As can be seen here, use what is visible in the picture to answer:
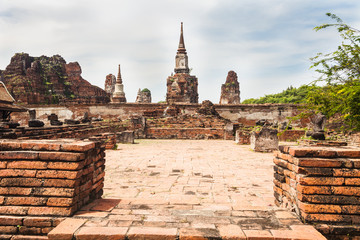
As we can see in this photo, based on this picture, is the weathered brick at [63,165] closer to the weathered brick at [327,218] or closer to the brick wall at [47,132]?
the weathered brick at [327,218]

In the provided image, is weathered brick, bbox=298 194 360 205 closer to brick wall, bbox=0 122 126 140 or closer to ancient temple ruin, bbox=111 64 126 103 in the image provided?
brick wall, bbox=0 122 126 140

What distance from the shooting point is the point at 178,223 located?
2121mm

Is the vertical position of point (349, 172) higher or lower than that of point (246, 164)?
higher

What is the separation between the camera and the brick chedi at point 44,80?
25.4m

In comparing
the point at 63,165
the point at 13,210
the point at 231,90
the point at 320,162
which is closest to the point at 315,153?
the point at 320,162

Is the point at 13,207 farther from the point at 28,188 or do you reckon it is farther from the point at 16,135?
the point at 16,135

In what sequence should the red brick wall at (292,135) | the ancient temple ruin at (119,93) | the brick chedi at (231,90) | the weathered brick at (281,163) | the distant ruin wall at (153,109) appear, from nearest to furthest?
the weathered brick at (281,163) < the red brick wall at (292,135) < the distant ruin wall at (153,109) < the ancient temple ruin at (119,93) < the brick chedi at (231,90)

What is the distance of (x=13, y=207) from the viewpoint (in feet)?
7.27

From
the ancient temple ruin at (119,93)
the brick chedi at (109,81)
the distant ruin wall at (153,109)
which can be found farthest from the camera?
the brick chedi at (109,81)

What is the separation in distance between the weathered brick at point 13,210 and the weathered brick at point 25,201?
0.04m

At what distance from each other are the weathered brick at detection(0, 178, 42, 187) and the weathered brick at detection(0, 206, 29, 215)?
20 centimetres

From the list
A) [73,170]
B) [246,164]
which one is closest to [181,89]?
[246,164]

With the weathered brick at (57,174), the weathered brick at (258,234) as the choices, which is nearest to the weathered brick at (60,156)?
the weathered brick at (57,174)

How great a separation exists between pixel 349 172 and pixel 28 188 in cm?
297
